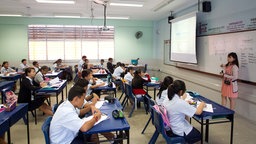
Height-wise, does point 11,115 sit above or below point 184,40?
below

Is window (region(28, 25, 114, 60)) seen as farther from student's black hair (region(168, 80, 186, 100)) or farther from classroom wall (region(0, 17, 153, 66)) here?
student's black hair (region(168, 80, 186, 100))

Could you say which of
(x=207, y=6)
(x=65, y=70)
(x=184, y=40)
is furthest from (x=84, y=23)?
(x=207, y=6)

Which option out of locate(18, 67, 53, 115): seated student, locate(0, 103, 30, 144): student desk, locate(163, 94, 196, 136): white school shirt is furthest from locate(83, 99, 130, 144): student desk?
locate(18, 67, 53, 115): seated student

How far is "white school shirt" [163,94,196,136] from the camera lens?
8.05 feet

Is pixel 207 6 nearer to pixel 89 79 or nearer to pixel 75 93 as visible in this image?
pixel 89 79

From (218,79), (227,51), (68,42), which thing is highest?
(68,42)

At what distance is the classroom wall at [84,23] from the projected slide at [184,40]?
309cm

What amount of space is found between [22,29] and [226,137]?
9.40 meters

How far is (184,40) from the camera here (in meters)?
6.71

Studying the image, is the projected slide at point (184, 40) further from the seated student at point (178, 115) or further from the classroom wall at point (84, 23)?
the seated student at point (178, 115)

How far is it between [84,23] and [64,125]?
28.1 feet

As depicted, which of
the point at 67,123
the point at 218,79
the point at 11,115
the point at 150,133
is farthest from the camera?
the point at 218,79

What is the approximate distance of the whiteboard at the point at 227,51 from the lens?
4203 millimetres

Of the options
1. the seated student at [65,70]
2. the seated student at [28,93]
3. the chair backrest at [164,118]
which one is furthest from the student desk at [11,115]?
the seated student at [65,70]
